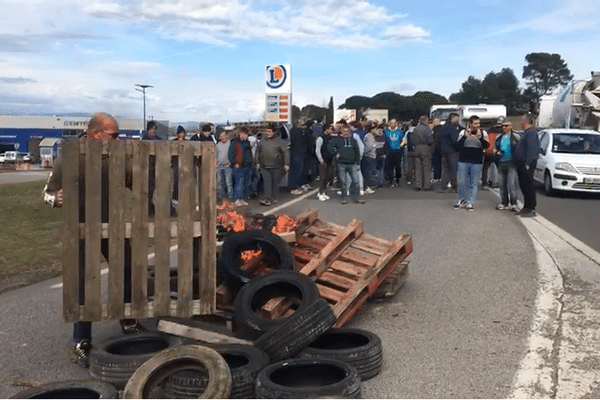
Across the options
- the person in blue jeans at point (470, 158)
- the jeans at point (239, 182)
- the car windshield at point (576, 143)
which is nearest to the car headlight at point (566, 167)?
the car windshield at point (576, 143)

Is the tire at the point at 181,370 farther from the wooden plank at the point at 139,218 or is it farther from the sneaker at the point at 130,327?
the sneaker at the point at 130,327

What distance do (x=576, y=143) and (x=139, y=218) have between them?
A: 53.5ft

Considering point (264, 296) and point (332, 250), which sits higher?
point (332, 250)

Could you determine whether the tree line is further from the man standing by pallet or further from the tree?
the man standing by pallet

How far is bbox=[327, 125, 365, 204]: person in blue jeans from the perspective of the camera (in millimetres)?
15352

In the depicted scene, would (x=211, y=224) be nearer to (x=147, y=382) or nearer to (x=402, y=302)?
(x=147, y=382)

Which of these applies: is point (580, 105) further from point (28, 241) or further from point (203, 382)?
point (203, 382)

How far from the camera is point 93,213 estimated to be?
478 cm

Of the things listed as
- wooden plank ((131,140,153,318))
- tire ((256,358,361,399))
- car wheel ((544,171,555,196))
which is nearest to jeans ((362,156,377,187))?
car wheel ((544,171,555,196))

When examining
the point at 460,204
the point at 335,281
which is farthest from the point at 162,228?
the point at 460,204

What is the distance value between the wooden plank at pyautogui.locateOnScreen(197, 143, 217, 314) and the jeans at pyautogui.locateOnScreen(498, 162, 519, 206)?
9973 mm

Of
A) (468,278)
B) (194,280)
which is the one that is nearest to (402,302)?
(468,278)

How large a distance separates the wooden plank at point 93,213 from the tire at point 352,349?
167 centimetres

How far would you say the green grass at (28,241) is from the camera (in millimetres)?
8562
